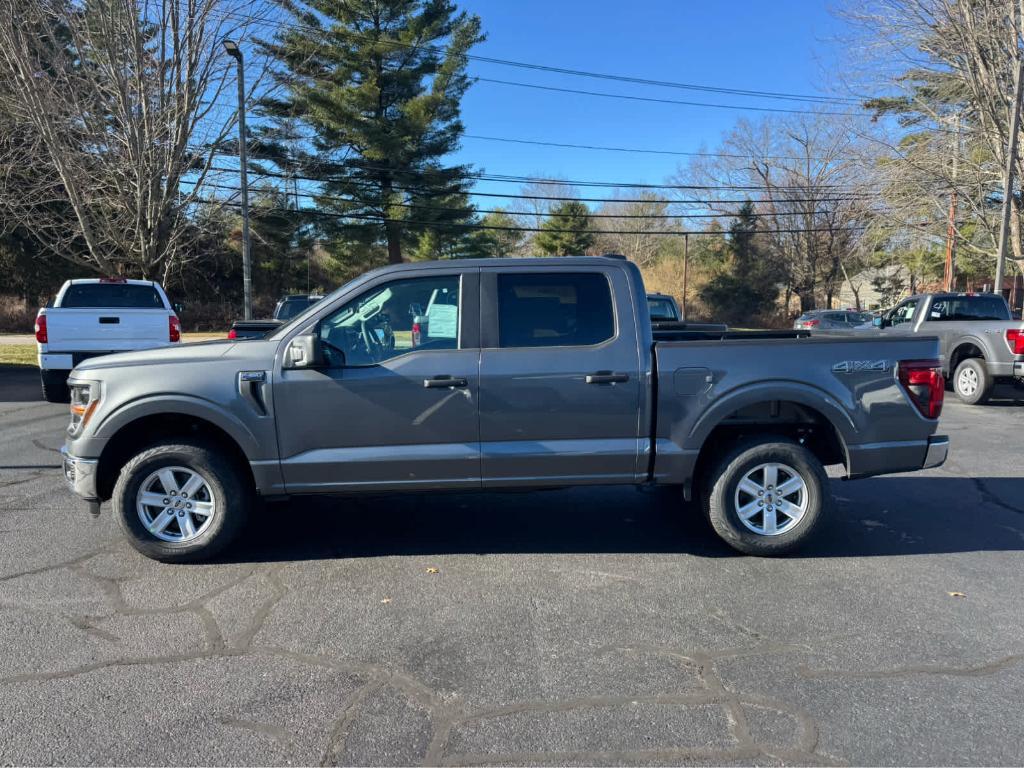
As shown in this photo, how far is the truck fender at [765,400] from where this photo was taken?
4.43 m

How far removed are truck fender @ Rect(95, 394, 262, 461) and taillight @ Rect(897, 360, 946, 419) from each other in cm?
417

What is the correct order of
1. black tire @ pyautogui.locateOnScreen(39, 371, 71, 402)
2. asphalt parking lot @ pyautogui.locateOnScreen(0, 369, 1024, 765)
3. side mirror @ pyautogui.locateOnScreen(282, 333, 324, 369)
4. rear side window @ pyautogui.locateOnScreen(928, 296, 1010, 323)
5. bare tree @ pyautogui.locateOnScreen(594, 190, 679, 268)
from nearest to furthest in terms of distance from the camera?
asphalt parking lot @ pyautogui.locateOnScreen(0, 369, 1024, 765) < side mirror @ pyautogui.locateOnScreen(282, 333, 324, 369) < black tire @ pyautogui.locateOnScreen(39, 371, 71, 402) < rear side window @ pyautogui.locateOnScreen(928, 296, 1010, 323) < bare tree @ pyautogui.locateOnScreen(594, 190, 679, 268)

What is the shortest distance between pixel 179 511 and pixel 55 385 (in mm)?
7448

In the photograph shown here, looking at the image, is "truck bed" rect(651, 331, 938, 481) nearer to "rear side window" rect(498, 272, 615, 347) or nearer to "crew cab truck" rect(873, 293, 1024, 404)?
"rear side window" rect(498, 272, 615, 347)

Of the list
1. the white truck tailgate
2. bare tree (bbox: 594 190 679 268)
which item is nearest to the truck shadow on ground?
the white truck tailgate

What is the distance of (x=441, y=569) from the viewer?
442 cm

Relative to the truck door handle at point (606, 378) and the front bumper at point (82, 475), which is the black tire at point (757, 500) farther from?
the front bumper at point (82, 475)

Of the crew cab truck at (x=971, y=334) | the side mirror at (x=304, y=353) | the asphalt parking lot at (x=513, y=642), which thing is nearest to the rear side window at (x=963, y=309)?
the crew cab truck at (x=971, y=334)

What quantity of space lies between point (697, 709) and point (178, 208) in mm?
20069

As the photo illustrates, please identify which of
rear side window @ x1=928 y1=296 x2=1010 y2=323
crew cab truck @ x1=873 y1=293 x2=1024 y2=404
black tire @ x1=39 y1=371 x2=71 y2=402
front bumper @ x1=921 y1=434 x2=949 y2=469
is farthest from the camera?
rear side window @ x1=928 y1=296 x2=1010 y2=323

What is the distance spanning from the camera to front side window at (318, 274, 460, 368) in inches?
172

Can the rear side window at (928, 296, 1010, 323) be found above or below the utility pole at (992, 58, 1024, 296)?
below

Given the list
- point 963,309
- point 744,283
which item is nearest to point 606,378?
point 963,309

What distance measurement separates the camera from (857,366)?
177 inches
